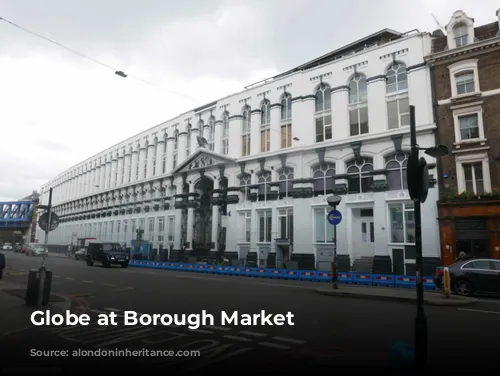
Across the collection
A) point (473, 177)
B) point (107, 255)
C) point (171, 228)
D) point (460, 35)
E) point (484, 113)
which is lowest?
point (107, 255)

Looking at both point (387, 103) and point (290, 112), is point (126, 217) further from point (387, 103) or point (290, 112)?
point (387, 103)

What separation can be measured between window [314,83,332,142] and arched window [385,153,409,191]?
5.37 meters

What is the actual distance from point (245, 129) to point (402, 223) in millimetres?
17018

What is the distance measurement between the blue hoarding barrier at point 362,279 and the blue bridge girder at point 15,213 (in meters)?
82.5

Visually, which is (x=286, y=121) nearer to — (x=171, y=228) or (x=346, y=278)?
(x=346, y=278)

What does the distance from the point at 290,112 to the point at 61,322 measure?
86.1ft

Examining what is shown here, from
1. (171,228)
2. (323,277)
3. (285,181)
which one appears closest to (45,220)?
(323,277)

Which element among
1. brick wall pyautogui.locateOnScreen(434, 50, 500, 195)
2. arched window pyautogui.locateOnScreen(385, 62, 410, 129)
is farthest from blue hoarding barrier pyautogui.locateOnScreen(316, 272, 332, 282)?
arched window pyautogui.locateOnScreen(385, 62, 410, 129)

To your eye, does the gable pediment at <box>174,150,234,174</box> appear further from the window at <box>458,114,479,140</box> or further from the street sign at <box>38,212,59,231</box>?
the street sign at <box>38,212,59,231</box>

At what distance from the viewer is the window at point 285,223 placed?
2982cm

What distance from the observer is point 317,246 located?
27672mm

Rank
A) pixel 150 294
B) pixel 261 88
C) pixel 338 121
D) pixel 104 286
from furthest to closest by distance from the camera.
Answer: pixel 261 88, pixel 338 121, pixel 104 286, pixel 150 294

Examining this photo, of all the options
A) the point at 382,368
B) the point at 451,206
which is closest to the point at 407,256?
the point at 451,206

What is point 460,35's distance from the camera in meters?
23.9
